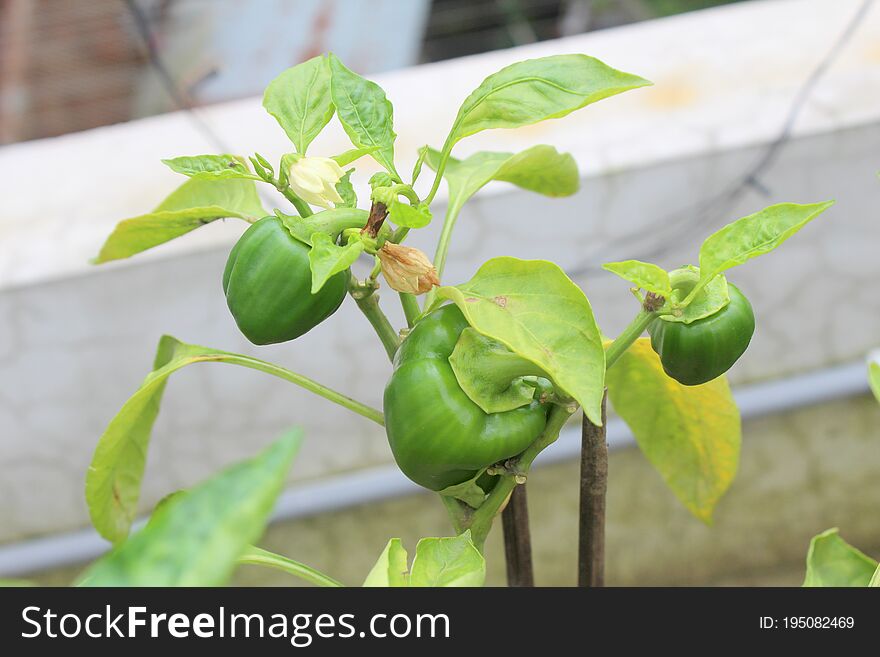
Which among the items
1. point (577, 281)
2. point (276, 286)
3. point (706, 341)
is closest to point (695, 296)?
point (706, 341)

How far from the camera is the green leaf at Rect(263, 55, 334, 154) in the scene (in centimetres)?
29

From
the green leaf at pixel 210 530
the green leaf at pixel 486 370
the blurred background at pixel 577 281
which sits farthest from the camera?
the blurred background at pixel 577 281

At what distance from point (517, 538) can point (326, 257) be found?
137mm

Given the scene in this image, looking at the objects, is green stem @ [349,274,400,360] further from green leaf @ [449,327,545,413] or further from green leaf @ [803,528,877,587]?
green leaf @ [803,528,877,587]

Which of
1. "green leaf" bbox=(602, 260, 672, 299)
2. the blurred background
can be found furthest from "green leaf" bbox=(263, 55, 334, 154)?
the blurred background

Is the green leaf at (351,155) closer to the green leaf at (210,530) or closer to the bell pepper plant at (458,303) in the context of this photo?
the bell pepper plant at (458,303)

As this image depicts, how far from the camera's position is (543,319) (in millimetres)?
239

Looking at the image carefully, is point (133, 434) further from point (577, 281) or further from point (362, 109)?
point (577, 281)

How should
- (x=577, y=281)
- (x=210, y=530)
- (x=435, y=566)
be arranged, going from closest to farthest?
(x=210, y=530), (x=435, y=566), (x=577, y=281)

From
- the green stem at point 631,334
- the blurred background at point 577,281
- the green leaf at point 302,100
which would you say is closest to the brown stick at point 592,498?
the green stem at point 631,334

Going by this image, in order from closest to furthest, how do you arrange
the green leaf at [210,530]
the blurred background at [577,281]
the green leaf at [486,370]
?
the green leaf at [210,530] < the green leaf at [486,370] < the blurred background at [577,281]

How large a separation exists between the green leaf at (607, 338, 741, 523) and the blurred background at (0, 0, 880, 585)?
1.12ft

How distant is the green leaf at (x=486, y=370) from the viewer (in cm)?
24

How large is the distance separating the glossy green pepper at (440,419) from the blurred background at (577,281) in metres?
0.41
